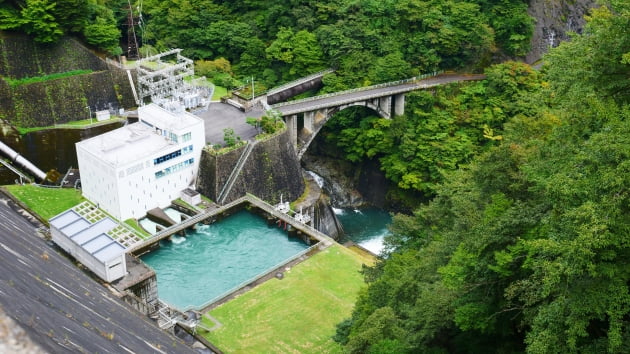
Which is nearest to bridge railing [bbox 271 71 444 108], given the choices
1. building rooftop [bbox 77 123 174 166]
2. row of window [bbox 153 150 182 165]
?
row of window [bbox 153 150 182 165]

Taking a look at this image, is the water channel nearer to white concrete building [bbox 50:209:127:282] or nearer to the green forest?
the green forest

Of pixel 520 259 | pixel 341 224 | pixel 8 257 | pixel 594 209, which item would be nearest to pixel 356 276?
pixel 341 224

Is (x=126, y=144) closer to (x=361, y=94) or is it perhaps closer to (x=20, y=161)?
(x=20, y=161)

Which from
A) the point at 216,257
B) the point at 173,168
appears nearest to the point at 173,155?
the point at 173,168

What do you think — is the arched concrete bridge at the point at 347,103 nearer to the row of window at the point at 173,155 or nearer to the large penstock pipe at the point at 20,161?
the row of window at the point at 173,155

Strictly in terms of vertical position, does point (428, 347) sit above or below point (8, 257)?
below

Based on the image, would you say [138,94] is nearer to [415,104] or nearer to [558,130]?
[415,104]

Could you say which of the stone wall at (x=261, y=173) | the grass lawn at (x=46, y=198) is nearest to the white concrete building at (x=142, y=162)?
the grass lawn at (x=46, y=198)
